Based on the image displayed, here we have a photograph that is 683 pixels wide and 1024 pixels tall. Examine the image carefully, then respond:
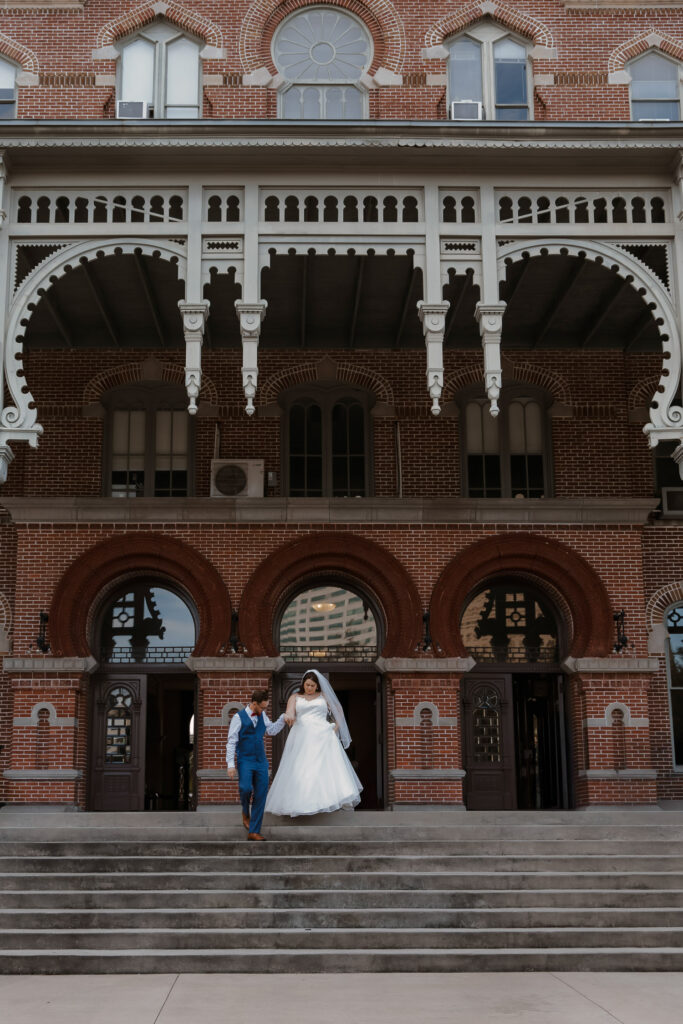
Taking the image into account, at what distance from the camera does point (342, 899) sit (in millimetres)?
11508

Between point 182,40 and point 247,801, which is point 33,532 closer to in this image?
point 247,801

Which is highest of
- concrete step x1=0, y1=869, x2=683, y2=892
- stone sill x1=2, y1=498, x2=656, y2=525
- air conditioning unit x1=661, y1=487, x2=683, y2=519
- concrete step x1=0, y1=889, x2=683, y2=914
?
air conditioning unit x1=661, y1=487, x2=683, y2=519

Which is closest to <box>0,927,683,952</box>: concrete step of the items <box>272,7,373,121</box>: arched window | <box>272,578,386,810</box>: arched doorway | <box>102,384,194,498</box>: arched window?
<box>272,578,386,810</box>: arched doorway

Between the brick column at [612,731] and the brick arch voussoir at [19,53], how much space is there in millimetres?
13261

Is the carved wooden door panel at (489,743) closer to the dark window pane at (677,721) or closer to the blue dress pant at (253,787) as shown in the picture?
the dark window pane at (677,721)

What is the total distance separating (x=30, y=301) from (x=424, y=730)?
28.5 ft

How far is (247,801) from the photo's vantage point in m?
13.6

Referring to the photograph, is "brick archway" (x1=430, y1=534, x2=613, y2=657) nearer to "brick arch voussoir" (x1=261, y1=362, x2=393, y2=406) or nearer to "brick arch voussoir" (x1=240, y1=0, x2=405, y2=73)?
"brick arch voussoir" (x1=261, y1=362, x2=393, y2=406)

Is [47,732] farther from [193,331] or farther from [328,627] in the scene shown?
[193,331]

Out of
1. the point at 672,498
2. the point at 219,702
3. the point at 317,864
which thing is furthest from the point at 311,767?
the point at 672,498

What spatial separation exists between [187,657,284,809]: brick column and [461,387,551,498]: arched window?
186 inches

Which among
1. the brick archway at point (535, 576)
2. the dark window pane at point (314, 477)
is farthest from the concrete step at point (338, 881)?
the dark window pane at point (314, 477)

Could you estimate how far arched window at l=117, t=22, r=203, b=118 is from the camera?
19.7 meters

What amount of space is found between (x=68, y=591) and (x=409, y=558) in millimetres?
5455
